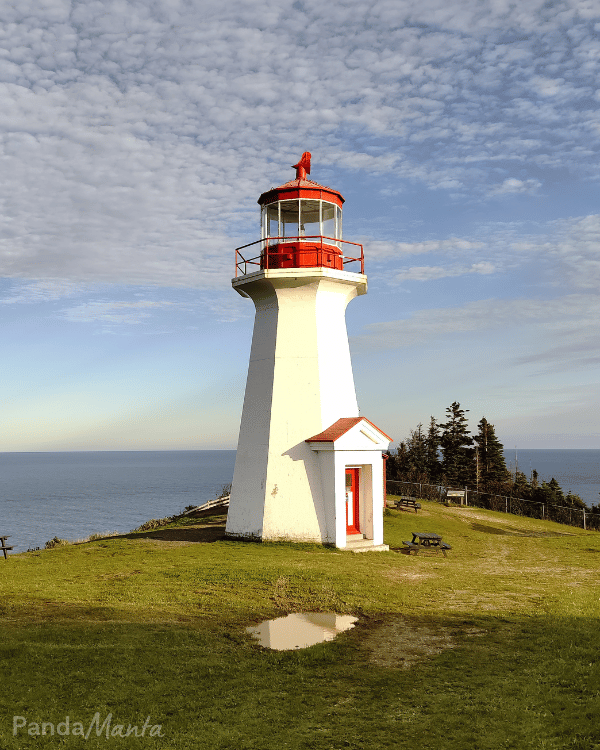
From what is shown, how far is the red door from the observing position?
20500 millimetres

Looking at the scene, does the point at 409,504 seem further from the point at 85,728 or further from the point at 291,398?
the point at 85,728

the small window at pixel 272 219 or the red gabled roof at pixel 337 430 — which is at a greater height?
the small window at pixel 272 219

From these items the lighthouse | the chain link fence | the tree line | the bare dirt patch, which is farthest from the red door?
the tree line

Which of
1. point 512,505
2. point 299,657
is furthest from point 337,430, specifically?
point 512,505

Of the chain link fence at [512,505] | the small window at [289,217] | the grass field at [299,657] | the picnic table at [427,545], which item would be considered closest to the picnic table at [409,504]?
the picnic table at [427,545]

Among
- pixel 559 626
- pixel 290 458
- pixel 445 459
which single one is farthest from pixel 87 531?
pixel 559 626

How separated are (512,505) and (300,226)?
78.9 ft

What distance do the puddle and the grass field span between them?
0.26 meters

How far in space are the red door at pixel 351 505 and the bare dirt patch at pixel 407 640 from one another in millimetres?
9420

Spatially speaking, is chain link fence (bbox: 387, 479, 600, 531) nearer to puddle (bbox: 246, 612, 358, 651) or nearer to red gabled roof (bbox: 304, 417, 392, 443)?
red gabled roof (bbox: 304, 417, 392, 443)

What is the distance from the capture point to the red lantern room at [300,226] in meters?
20.3

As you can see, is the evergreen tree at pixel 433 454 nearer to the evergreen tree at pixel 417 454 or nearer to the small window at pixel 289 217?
Result: the evergreen tree at pixel 417 454

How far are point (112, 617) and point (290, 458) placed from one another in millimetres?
9566

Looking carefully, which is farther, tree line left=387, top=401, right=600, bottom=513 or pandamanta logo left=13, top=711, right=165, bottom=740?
tree line left=387, top=401, right=600, bottom=513
